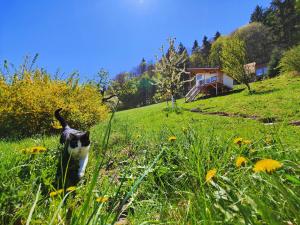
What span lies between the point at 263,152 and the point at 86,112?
12902 mm

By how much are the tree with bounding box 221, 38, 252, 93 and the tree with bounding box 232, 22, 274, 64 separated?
3986 cm

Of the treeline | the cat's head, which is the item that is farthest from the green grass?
the treeline

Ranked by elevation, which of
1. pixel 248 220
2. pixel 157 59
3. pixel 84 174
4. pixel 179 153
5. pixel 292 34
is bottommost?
pixel 84 174

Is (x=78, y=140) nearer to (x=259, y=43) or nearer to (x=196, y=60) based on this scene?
(x=259, y=43)

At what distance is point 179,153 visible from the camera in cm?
376

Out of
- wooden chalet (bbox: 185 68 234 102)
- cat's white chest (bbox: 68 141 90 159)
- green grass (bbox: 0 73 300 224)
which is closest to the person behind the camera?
green grass (bbox: 0 73 300 224)

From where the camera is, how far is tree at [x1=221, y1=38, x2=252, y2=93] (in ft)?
98.4

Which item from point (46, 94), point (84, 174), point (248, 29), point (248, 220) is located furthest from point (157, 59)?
point (248, 29)

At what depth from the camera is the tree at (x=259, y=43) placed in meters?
68.3

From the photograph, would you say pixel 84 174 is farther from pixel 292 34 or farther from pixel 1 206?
pixel 292 34

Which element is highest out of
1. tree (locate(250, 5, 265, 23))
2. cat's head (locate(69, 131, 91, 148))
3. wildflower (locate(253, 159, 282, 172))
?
tree (locate(250, 5, 265, 23))

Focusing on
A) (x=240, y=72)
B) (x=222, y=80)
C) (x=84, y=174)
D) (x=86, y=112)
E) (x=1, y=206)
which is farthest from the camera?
(x=222, y=80)

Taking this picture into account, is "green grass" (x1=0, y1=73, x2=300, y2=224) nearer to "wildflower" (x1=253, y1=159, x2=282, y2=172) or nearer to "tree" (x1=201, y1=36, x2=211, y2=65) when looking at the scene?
"wildflower" (x1=253, y1=159, x2=282, y2=172)

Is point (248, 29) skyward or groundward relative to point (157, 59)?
skyward
